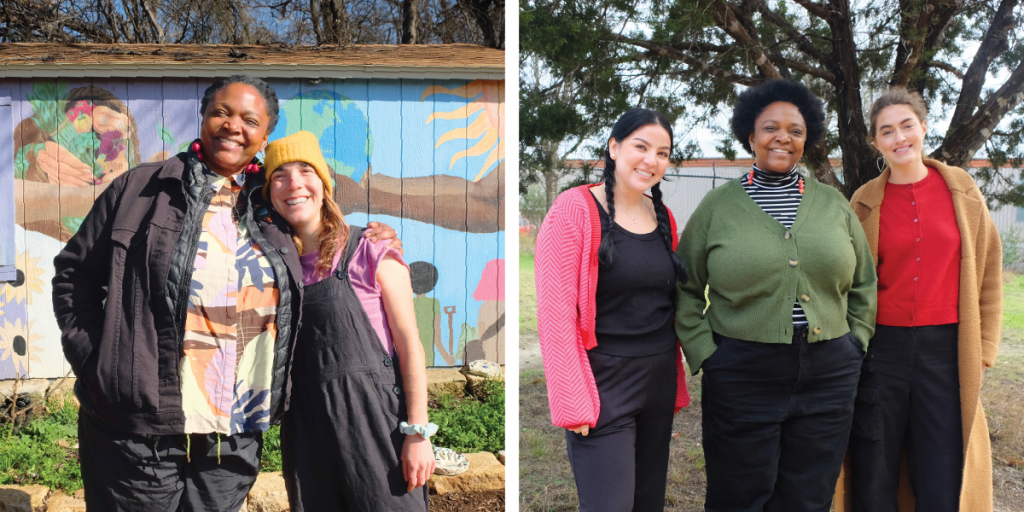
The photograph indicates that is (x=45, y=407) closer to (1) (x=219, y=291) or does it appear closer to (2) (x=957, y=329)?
(1) (x=219, y=291)

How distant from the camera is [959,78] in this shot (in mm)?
3449

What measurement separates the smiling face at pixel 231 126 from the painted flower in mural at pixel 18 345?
8.81ft

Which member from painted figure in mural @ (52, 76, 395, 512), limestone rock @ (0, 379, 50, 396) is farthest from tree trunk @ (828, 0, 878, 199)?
limestone rock @ (0, 379, 50, 396)

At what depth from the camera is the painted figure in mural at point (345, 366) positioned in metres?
1.93

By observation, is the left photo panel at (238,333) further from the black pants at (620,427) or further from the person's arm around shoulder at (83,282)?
the black pants at (620,427)

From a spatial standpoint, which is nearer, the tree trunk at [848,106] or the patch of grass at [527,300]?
the tree trunk at [848,106]

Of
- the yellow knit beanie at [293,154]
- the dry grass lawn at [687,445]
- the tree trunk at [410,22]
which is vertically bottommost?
the dry grass lawn at [687,445]

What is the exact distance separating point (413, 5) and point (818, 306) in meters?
7.36

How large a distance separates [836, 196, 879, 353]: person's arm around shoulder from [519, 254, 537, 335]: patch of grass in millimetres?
3151

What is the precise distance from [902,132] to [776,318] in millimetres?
906

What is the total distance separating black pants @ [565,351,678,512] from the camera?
207cm

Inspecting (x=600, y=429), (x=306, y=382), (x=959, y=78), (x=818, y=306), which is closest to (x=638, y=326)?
(x=600, y=429)

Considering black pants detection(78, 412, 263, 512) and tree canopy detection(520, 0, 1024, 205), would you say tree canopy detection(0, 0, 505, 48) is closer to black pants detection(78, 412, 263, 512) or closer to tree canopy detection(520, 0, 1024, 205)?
tree canopy detection(520, 0, 1024, 205)

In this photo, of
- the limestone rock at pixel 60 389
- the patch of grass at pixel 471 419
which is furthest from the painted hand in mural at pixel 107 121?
the patch of grass at pixel 471 419
